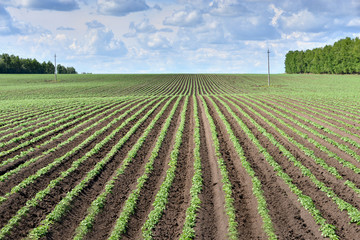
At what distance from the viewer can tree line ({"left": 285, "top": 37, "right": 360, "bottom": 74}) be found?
3536 inches

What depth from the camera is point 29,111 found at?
27.5m

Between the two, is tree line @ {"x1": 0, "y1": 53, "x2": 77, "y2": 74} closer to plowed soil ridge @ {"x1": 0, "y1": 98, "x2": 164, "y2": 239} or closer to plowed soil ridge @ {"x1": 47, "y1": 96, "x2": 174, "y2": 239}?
plowed soil ridge @ {"x1": 0, "y1": 98, "x2": 164, "y2": 239}

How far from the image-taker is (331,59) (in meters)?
101

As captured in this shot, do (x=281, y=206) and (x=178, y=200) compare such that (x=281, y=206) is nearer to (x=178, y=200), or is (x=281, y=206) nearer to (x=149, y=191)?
(x=178, y=200)

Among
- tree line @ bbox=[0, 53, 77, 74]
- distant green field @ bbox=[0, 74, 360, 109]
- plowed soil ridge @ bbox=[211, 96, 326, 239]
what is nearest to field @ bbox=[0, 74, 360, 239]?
plowed soil ridge @ bbox=[211, 96, 326, 239]

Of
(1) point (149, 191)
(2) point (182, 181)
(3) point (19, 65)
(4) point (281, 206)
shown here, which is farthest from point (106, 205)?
(3) point (19, 65)

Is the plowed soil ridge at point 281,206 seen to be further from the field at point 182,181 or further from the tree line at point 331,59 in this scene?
the tree line at point 331,59

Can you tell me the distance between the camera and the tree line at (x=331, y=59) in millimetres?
89812

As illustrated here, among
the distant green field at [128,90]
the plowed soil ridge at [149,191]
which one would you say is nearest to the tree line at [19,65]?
the distant green field at [128,90]

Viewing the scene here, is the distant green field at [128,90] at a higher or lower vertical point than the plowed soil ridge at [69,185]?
higher

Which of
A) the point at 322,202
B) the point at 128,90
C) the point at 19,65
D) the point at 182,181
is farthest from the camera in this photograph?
the point at 19,65

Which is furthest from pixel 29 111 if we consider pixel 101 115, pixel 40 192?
A: pixel 40 192

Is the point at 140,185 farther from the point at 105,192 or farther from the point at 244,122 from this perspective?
the point at 244,122

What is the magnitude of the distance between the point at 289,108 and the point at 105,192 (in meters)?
21.1
